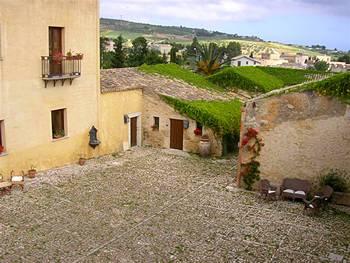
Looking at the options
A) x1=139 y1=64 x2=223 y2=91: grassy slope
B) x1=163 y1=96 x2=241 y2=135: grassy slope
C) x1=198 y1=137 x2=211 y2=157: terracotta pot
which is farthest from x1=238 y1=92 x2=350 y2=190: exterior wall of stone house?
x1=139 y1=64 x2=223 y2=91: grassy slope

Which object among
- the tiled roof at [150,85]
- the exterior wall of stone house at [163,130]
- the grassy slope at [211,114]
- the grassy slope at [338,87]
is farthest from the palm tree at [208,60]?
the grassy slope at [338,87]

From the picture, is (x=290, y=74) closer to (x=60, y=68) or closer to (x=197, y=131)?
(x=197, y=131)

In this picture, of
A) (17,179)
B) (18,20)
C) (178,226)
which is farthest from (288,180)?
(18,20)

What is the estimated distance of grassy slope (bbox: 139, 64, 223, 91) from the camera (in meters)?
26.8

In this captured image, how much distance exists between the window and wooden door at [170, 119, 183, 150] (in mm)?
5979

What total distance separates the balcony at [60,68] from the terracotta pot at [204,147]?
6835 mm

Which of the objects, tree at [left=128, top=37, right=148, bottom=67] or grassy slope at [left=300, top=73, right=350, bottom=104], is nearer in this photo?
grassy slope at [left=300, top=73, right=350, bottom=104]

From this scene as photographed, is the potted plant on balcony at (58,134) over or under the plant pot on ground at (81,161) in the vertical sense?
over

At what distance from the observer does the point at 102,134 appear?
20984 mm

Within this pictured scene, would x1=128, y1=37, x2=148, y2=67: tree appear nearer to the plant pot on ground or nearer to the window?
the plant pot on ground

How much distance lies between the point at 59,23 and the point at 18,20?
204 centimetres

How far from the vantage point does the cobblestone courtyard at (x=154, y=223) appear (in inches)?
460

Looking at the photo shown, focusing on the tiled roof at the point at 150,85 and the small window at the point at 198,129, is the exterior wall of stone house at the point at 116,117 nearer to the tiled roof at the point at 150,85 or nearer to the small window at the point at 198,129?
the tiled roof at the point at 150,85

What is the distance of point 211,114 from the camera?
21484 mm
